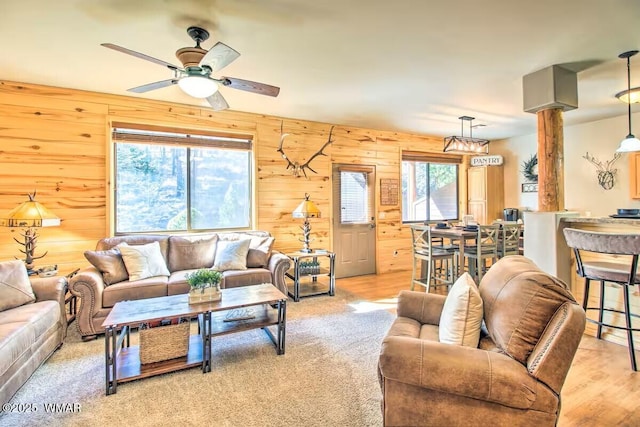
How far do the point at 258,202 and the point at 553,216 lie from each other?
3.61 metres

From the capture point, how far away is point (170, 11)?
7.39ft

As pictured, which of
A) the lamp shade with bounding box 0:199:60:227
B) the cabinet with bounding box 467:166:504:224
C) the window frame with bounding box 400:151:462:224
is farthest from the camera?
the cabinet with bounding box 467:166:504:224

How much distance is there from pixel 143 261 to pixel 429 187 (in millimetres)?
5397

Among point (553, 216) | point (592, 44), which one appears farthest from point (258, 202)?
point (592, 44)

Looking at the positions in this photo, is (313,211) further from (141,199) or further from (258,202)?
(141,199)

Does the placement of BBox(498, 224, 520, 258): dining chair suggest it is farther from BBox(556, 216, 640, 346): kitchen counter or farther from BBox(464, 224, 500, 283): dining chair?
BBox(556, 216, 640, 346): kitchen counter

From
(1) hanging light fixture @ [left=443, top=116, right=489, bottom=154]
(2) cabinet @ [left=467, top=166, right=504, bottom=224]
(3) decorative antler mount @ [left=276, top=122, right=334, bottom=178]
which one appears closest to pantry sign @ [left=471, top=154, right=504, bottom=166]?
(1) hanging light fixture @ [left=443, top=116, right=489, bottom=154]

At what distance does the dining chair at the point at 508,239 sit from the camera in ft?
14.4

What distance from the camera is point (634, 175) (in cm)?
476

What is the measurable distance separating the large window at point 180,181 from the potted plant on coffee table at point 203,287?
199cm

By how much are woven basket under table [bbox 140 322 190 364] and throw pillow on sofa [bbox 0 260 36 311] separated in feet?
3.68

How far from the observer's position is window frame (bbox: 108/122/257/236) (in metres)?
3.99

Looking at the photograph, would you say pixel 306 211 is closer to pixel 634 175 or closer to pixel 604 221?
pixel 604 221

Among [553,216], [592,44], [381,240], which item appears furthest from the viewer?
[381,240]
